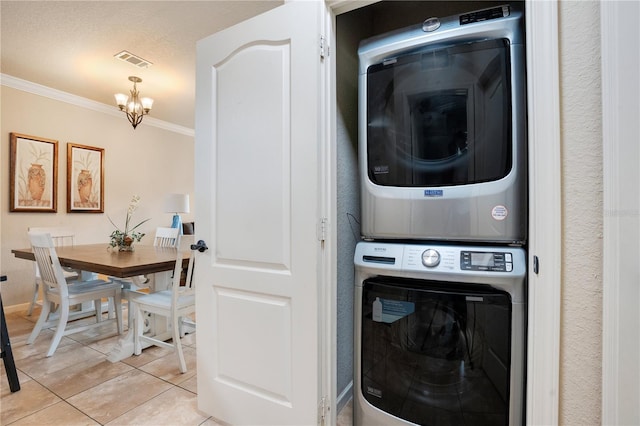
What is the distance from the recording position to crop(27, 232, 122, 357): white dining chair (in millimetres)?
2436

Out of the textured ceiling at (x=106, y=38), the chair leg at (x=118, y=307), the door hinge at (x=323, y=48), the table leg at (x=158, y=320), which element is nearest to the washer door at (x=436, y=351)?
the door hinge at (x=323, y=48)

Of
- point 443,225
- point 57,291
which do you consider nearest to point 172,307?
point 57,291

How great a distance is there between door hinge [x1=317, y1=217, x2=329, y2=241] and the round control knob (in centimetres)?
43

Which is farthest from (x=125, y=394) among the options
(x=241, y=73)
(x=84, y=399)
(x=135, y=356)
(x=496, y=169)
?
(x=496, y=169)

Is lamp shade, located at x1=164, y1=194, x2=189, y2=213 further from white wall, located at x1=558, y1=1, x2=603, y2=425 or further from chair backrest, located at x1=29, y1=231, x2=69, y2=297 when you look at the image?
white wall, located at x1=558, y1=1, x2=603, y2=425

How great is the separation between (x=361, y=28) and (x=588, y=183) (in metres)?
1.62

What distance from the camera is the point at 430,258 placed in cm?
123

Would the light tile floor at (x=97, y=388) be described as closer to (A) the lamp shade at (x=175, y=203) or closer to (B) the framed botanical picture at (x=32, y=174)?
(B) the framed botanical picture at (x=32, y=174)

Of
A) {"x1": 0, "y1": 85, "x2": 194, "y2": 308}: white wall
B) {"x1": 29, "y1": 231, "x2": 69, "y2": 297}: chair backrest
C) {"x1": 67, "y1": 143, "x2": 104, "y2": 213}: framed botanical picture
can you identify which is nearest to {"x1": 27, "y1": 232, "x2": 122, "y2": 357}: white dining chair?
{"x1": 29, "y1": 231, "x2": 69, "y2": 297}: chair backrest

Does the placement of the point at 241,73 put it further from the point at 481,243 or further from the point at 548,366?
the point at 548,366

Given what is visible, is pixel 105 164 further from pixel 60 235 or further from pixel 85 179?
pixel 60 235

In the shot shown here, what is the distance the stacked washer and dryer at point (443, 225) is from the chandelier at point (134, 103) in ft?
9.96

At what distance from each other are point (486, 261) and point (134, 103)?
3.93 meters

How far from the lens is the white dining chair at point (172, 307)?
2219 mm
